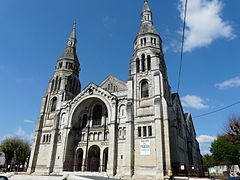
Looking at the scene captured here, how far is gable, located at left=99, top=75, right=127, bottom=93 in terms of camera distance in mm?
34909

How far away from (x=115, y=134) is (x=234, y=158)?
35.4 meters

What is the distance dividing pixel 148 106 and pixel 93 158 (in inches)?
503

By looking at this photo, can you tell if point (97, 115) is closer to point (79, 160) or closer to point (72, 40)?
point (79, 160)

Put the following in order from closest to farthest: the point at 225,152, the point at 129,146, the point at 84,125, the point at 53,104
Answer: the point at 129,146 → the point at 84,125 → the point at 53,104 → the point at 225,152

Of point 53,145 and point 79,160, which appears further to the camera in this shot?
point 53,145

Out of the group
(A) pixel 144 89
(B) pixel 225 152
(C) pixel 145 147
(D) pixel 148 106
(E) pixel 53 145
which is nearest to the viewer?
(C) pixel 145 147

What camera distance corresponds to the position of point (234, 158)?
46.1 m

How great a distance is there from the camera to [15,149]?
44.1m

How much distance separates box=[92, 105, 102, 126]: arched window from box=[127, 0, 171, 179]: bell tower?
25.2 feet

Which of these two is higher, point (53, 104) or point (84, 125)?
point (53, 104)

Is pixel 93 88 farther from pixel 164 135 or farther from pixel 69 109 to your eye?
pixel 164 135

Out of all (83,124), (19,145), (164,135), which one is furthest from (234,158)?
(19,145)

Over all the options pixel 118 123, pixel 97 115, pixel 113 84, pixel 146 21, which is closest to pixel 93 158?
pixel 97 115

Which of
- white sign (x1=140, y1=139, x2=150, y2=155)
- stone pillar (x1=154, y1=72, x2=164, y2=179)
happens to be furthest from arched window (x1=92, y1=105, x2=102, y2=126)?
stone pillar (x1=154, y1=72, x2=164, y2=179)
